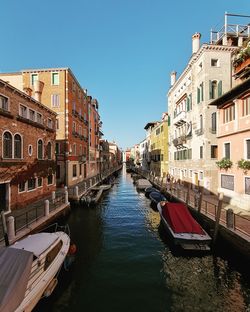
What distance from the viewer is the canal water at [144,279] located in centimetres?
898

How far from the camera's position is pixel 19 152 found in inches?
777

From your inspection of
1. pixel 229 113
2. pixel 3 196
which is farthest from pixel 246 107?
pixel 3 196

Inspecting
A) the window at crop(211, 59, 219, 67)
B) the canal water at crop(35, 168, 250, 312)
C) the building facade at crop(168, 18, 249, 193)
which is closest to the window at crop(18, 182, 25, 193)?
the canal water at crop(35, 168, 250, 312)

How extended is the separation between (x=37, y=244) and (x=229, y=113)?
19.2m

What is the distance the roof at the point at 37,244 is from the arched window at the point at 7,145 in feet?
29.8

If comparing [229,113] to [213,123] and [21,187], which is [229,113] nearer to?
[213,123]

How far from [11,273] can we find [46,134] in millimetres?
20303

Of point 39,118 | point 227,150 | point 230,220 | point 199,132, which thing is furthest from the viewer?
point 199,132

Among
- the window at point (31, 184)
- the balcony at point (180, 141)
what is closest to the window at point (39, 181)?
the window at point (31, 184)

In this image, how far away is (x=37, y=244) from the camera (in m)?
10.1

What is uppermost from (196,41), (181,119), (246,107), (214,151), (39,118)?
(196,41)

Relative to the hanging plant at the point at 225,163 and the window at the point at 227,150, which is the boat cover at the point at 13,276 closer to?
the hanging plant at the point at 225,163

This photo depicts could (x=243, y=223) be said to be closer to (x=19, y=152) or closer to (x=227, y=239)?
(x=227, y=239)

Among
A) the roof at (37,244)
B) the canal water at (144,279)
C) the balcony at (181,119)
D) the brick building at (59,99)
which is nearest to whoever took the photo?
the canal water at (144,279)
